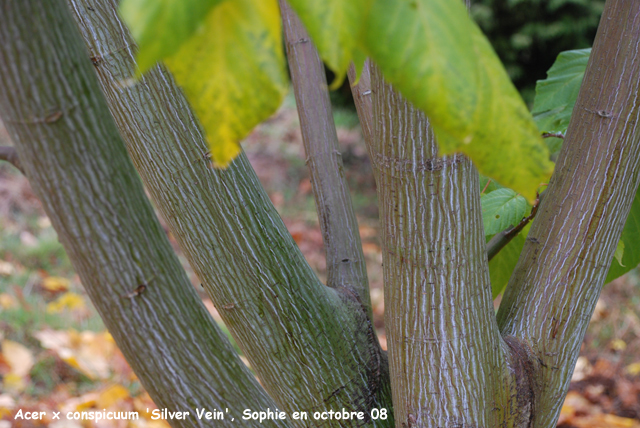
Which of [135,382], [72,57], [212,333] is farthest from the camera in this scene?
[135,382]

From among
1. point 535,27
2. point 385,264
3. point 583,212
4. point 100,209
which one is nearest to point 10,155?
point 100,209

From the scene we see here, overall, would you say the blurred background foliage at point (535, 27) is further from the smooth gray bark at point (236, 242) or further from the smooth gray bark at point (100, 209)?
the smooth gray bark at point (100, 209)

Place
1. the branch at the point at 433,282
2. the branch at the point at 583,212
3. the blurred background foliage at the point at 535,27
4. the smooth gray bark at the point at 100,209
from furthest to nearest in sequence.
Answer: the blurred background foliage at the point at 535,27, the branch at the point at 583,212, the branch at the point at 433,282, the smooth gray bark at the point at 100,209

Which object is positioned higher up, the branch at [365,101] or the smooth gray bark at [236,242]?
the branch at [365,101]

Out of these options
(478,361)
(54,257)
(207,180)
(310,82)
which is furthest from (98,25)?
(54,257)

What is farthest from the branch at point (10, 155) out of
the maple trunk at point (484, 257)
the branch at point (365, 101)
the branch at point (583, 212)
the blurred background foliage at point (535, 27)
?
the blurred background foliage at point (535, 27)

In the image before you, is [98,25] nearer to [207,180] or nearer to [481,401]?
[207,180]

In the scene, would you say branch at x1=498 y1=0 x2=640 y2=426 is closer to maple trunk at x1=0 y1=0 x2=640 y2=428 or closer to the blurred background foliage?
maple trunk at x1=0 y1=0 x2=640 y2=428
